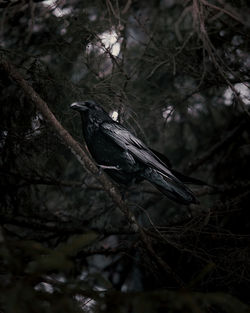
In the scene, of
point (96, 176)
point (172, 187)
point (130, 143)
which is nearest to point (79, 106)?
point (130, 143)

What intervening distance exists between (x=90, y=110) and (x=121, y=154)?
2.03ft

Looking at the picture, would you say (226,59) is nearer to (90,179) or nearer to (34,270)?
(90,179)

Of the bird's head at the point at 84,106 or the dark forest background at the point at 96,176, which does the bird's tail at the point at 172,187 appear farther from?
the bird's head at the point at 84,106

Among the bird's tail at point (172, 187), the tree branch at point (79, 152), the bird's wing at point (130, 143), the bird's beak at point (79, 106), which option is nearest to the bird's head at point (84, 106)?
the bird's beak at point (79, 106)

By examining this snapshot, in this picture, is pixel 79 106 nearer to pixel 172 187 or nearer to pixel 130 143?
pixel 130 143

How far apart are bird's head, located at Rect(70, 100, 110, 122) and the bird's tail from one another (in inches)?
32.5

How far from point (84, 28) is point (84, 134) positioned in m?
1.13

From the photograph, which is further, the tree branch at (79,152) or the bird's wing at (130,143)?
the bird's wing at (130,143)

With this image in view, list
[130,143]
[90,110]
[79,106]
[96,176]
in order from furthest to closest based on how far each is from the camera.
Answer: [130,143]
[90,110]
[79,106]
[96,176]

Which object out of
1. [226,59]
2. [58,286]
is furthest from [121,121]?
[58,286]

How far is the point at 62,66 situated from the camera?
5344 mm

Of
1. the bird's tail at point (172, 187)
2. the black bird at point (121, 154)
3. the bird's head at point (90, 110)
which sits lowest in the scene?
the bird's tail at point (172, 187)

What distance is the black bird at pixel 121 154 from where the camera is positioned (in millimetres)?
4117

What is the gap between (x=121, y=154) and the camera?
14.0 feet
